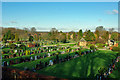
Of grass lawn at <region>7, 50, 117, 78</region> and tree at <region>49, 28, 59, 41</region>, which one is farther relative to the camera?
tree at <region>49, 28, 59, 41</region>

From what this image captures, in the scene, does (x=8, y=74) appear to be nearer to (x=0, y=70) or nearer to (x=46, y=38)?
(x=0, y=70)

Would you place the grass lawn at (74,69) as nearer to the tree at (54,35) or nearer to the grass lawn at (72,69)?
the grass lawn at (72,69)

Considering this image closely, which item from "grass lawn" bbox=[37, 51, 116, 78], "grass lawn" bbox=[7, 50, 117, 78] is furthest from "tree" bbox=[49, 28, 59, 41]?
"grass lawn" bbox=[37, 51, 116, 78]

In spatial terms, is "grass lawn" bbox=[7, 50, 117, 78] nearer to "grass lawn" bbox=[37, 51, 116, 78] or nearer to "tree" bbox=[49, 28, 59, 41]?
"grass lawn" bbox=[37, 51, 116, 78]

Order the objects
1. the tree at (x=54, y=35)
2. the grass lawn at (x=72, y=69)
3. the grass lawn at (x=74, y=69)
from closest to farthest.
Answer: the grass lawn at (x=74, y=69)
the grass lawn at (x=72, y=69)
the tree at (x=54, y=35)

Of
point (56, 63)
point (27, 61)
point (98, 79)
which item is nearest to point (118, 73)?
point (98, 79)

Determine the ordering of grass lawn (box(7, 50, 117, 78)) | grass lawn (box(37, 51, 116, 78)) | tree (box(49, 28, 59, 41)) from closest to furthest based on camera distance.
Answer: grass lawn (box(37, 51, 116, 78)) → grass lawn (box(7, 50, 117, 78)) → tree (box(49, 28, 59, 41))

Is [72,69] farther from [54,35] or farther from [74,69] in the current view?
[54,35]

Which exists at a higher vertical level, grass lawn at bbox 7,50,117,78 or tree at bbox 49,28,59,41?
tree at bbox 49,28,59,41

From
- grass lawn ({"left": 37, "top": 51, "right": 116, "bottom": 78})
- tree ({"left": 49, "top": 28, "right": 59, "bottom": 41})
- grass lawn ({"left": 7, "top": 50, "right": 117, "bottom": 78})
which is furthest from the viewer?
tree ({"left": 49, "top": 28, "right": 59, "bottom": 41})

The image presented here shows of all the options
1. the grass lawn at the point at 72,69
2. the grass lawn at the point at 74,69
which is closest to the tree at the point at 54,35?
the grass lawn at the point at 72,69

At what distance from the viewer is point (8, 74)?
8.53m

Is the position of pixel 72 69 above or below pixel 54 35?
below

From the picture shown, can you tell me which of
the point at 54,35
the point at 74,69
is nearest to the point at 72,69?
the point at 74,69
